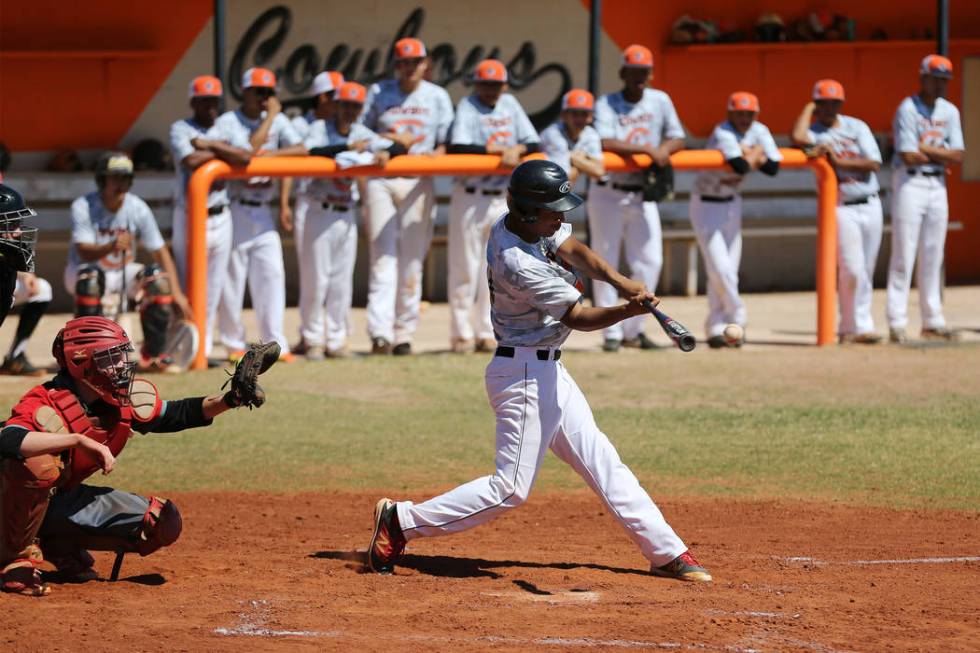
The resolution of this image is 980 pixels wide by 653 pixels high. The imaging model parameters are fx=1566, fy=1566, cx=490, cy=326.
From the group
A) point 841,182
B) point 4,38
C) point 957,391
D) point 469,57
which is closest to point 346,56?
point 469,57

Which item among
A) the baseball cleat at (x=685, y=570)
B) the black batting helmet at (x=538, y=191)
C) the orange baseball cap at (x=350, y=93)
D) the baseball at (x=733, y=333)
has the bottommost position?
the baseball cleat at (x=685, y=570)

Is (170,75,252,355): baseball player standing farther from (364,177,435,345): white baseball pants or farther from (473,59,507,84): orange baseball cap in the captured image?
(473,59,507,84): orange baseball cap

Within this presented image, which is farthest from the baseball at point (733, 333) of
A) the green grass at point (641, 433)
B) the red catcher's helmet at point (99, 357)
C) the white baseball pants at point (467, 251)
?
the white baseball pants at point (467, 251)

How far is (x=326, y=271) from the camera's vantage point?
42.1ft

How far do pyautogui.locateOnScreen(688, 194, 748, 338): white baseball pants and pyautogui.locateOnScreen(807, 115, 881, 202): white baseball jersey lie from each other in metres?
0.91

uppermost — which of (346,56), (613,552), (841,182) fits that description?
(346,56)

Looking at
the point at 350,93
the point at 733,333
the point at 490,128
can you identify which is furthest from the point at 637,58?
the point at 733,333

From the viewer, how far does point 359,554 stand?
664 cm

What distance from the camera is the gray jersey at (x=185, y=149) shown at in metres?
12.1

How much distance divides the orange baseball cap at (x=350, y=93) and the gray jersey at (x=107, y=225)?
71.4 inches

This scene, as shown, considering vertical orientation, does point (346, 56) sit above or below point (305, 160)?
above

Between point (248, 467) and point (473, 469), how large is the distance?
1321 millimetres

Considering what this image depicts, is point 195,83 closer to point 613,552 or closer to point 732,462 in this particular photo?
point 732,462

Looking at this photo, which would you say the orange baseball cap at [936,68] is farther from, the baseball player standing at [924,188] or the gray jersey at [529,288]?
the gray jersey at [529,288]
